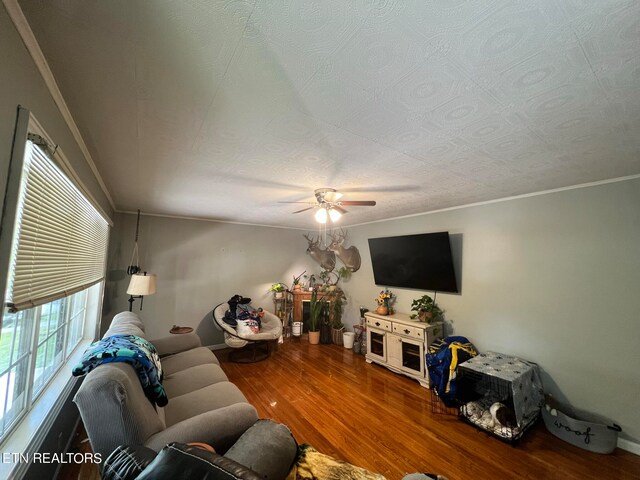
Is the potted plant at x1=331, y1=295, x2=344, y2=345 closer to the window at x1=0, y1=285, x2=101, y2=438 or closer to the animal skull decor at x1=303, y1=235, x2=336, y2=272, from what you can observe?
Result: the animal skull decor at x1=303, y1=235, x2=336, y2=272

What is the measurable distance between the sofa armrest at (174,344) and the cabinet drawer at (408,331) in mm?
2768

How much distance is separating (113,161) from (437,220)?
12.7 feet

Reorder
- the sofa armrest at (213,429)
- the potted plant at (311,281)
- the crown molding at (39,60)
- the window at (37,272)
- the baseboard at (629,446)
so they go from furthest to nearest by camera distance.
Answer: the potted plant at (311,281)
the baseboard at (629,446)
the sofa armrest at (213,429)
the window at (37,272)
the crown molding at (39,60)

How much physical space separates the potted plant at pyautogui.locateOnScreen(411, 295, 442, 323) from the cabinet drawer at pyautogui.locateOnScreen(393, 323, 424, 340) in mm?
235

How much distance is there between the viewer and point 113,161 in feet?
6.66

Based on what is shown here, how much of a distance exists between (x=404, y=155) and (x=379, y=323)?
9.49ft

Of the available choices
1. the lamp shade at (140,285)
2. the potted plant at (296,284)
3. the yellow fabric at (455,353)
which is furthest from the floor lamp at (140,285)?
the yellow fabric at (455,353)

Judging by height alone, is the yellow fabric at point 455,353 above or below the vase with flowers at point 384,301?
below

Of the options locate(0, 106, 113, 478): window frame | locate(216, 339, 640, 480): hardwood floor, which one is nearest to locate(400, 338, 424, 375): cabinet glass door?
locate(216, 339, 640, 480): hardwood floor

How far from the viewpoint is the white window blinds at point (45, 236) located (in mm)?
1017

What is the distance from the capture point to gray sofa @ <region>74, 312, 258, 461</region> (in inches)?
46.4

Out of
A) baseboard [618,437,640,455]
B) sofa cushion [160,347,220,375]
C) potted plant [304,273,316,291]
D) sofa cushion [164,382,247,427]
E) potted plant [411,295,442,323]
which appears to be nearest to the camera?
sofa cushion [164,382,247,427]

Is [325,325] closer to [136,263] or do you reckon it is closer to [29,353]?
[136,263]

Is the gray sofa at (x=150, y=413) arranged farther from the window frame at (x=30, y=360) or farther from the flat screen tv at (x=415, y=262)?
the flat screen tv at (x=415, y=262)
